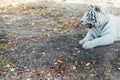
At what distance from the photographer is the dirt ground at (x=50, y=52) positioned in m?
4.78

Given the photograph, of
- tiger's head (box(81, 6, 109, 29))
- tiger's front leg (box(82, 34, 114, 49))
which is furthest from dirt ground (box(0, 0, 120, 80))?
tiger's head (box(81, 6, 109, 29))

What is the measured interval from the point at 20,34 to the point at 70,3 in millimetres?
2597

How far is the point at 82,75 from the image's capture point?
4676 mm

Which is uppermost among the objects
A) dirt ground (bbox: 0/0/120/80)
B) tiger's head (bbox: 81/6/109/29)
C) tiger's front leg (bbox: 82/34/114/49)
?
tiger's head (bbox: 81/6/109/29)

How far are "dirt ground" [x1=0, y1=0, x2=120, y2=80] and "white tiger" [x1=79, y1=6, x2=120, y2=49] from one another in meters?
0.11

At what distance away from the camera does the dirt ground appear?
15.7ft

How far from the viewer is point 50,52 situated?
5.44 meters

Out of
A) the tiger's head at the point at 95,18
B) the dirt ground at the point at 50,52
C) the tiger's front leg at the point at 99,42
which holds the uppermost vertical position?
the tiger's head at the point at 95,18

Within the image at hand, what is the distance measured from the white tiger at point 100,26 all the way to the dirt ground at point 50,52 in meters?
0.11

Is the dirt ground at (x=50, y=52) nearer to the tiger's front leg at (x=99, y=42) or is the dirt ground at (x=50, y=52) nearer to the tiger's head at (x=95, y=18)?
the tiger's front leg at (x=99, y=42)

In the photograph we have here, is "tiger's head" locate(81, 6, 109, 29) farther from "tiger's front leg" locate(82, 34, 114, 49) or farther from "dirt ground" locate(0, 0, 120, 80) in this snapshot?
"dirt ground" locate(0, 0, 120, 80)

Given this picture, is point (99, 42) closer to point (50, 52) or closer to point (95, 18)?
point (95, 18)

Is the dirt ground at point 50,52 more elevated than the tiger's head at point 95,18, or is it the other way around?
the tiger's head at point 95,18

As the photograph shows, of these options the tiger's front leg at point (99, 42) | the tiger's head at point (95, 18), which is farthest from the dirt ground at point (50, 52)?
the tiger's head at point (95, 18)
